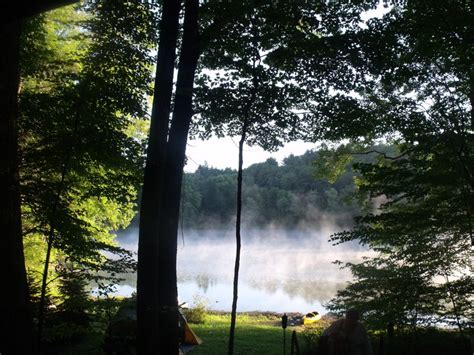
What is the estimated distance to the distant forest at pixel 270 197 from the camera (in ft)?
219

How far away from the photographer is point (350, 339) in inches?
247

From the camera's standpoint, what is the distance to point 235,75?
21.2 feet

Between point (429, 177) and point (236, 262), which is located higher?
point (429, 177)

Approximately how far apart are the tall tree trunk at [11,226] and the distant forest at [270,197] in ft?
199

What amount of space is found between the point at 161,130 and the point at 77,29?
8.81 m

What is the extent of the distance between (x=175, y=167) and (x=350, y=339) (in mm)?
4198

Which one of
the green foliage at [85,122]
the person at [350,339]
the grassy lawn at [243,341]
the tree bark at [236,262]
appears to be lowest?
the grassy lawn at [243,341]

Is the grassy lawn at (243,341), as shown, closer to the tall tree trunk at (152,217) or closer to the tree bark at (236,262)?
the tree bark at (236,262)

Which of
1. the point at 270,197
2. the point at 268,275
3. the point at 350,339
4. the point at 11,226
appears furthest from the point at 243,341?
the point at 270,197

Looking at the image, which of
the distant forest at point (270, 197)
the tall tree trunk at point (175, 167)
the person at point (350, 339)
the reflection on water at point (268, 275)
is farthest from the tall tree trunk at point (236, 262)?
the distant forest at point (270, 197)

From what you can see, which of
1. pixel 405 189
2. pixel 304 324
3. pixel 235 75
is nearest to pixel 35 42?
pixel 235 75

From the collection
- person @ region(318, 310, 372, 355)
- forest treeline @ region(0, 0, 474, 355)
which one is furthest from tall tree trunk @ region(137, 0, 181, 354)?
person @ region(318, 310, 372, 355)

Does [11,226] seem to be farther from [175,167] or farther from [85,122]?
[175,167]

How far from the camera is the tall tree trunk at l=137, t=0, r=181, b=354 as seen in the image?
4613 mm
